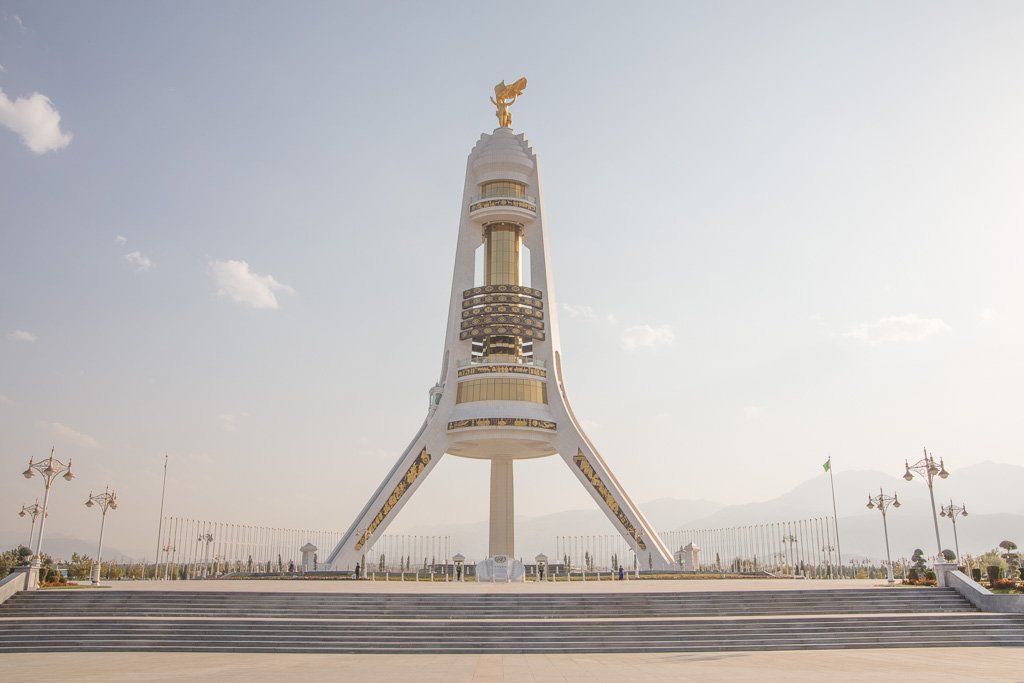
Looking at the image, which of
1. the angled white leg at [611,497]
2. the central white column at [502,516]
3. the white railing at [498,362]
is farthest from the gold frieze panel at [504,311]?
the central white column at [502,516]

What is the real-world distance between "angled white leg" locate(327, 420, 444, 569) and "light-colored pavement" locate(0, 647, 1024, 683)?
26.2m

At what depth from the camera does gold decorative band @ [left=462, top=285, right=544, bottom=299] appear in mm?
48188

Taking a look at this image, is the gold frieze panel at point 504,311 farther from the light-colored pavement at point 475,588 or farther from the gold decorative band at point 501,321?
the light-colored pavement at point 475,588

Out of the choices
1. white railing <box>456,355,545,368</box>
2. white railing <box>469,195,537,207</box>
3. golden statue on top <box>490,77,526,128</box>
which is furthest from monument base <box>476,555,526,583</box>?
golden statue on top <box>490,77,526,128</box>

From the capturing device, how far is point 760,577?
3644 cm

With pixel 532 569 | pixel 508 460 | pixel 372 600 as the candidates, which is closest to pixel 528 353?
pixel 508 460

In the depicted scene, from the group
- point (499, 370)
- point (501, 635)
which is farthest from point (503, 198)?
point (501, 635)

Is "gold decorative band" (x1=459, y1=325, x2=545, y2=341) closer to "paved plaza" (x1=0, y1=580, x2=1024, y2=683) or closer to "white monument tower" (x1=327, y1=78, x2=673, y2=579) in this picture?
"white monument tower" (x1=327, y1=78, x2=673, y2=579)

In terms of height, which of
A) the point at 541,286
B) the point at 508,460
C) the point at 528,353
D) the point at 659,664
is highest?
the point at 541,286

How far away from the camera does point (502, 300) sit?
157 feet

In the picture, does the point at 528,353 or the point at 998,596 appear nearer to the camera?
the point at 998,596

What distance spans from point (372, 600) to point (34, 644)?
818cm

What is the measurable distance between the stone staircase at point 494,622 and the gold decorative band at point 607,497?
20.8m

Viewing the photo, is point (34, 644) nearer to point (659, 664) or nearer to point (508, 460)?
point (659, 664)
